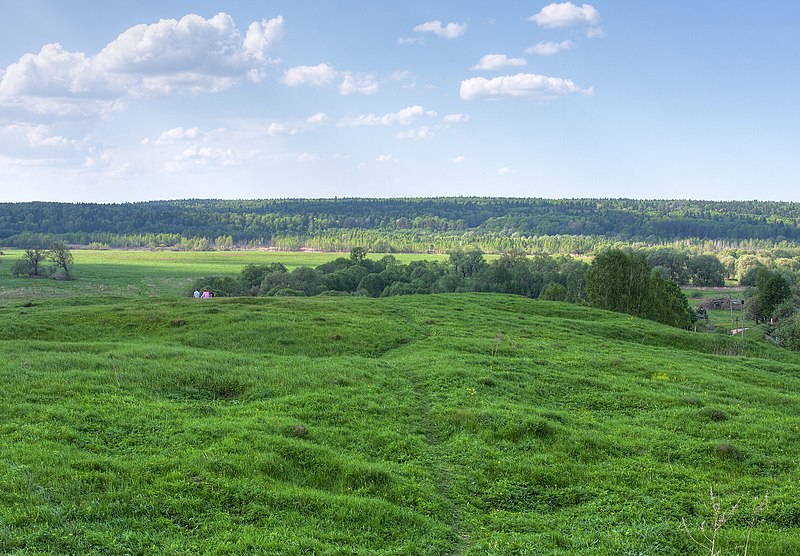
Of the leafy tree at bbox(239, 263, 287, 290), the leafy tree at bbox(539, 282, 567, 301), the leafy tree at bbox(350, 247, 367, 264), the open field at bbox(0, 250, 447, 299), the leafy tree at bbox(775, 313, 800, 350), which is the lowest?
the leafy tree at bbox(775, 313, 800, 350)

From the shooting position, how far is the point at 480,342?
4047 cm

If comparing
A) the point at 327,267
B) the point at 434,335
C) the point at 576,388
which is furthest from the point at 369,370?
the point at 327,267

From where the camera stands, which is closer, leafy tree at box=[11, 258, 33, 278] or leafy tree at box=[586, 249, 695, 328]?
leafy tree at box=[586, 249, 695, 328]

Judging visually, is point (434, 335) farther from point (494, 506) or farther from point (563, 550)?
point (563, 550)

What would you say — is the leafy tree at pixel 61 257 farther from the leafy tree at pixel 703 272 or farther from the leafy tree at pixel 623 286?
the leafy tree at pixel 703 272

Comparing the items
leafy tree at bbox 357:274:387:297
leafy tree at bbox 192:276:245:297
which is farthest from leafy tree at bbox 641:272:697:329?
leafy tree at bbox 192:276:245:297

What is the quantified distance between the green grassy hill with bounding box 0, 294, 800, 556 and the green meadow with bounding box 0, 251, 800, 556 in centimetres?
7

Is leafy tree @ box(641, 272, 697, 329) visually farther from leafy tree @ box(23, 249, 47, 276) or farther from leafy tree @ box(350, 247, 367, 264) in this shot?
leafy tree @ box(23, 249, 47, 276)

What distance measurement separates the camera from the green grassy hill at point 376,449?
45.5ft

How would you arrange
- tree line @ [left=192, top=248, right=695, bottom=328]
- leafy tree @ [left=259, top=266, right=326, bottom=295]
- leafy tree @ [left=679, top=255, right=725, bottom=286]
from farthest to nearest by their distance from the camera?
1. leafy tree @ [left=679, top=255, right=725, bottom=286]
2. leafy tree @ [left=259, top=266, right=326, bottom=295]
3. tree line @ [left=192, top=248, right=695, bottom=328]

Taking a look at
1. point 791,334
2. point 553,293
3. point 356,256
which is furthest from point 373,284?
point 791,334

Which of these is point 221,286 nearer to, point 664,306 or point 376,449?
point 664,306

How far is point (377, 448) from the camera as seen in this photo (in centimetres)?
1989

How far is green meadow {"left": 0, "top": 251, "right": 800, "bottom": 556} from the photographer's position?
13859 mm
